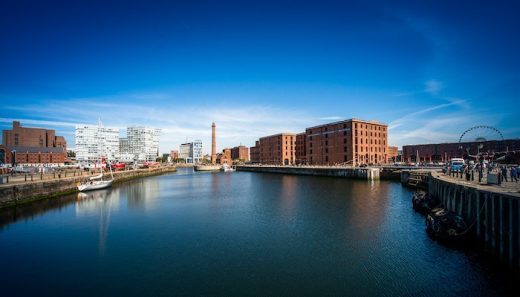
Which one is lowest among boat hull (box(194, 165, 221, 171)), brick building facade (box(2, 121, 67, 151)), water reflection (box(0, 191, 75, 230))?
boat hull (box(194, 165, 221, 171))

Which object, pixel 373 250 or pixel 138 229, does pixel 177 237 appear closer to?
pixel 138 229

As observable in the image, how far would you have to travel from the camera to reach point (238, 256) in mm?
19547

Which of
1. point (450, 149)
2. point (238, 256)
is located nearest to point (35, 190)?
point (238, 256)

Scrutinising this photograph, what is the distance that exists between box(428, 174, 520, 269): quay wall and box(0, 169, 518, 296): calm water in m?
1.29

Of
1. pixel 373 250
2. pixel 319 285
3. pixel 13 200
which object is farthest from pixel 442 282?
pixel 13 200

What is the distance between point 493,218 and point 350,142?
82157mm

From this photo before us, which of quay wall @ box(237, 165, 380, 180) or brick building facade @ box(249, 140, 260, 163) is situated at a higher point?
brick building facade @ box(249, 140, 260, 163)

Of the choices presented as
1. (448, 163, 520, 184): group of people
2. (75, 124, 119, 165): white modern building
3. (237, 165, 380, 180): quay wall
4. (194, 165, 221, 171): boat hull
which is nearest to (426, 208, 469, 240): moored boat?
(448, 163, 520, 184): group of people

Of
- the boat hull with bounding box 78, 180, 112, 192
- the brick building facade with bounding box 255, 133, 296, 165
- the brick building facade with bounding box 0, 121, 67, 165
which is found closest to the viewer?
the boat hull with bounding box 78, 180, 112, 192

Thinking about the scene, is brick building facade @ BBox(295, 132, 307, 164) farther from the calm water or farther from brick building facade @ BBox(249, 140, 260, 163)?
the calm water

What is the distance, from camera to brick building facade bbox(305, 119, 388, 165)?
9781 cm

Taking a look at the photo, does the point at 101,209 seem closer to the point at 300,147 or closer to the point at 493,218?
the point at 493,218

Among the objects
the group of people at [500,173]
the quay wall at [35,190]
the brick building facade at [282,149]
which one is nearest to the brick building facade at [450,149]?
the brick building facade at [282,149]

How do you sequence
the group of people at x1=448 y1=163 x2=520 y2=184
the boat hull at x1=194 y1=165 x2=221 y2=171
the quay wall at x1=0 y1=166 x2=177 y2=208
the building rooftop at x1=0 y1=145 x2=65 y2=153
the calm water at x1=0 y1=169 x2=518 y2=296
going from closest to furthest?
the calm water at x1=0 y1=169 x2=518 y2=296 < the group of people at x1=448 y1=163 x2=520 y2=184 < the quay wall at x1=0 y1=166 x2=177 y2=208 < the building rooftop at x1=0 y1=145 x2=65 y2=153 < the boat hull at x1=194 y1=165 x2=221 y2=171
